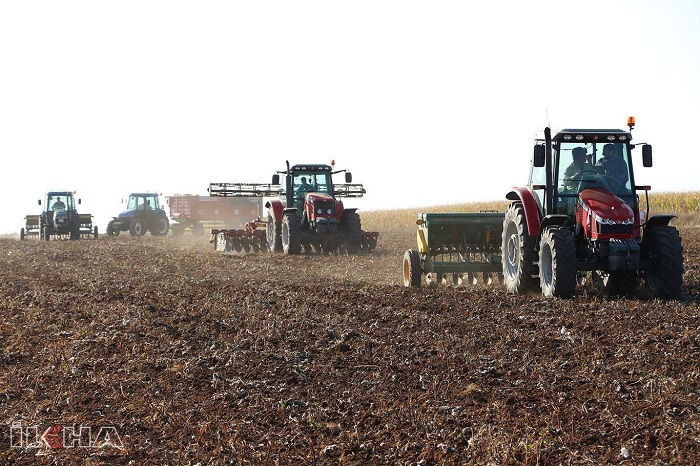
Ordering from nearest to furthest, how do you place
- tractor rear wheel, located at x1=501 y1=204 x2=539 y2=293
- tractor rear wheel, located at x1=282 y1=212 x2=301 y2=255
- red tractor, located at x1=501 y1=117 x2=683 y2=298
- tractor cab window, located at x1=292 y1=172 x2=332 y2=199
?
red tractor, located at x1=501 y1=117 x2=683 y2=298, tractor rear wheel, located at x1=501 y1=204 x2=539 y2=293, tractor rear wheel, located at x1=282 y1=212 x2=301 y2=255, tractor cab window, located at x1=292 y1=172 x2=332 y2=199

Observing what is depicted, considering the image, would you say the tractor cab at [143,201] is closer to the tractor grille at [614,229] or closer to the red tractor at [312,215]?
the red tractor at [312,215]

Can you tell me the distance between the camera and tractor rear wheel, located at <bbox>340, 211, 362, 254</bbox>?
71.8 ft

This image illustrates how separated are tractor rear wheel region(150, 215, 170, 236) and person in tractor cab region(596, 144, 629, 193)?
29.7 metres

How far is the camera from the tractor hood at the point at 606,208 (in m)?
10.7

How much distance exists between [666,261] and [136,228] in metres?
30.8

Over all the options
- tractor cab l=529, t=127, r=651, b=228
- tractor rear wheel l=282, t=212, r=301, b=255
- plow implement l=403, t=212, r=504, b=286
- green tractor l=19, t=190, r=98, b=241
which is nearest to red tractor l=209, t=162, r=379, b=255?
tractor rear wheel l=282, t=212, r=301, b=255

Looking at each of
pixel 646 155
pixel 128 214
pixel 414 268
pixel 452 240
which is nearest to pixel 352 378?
pixel 646 155

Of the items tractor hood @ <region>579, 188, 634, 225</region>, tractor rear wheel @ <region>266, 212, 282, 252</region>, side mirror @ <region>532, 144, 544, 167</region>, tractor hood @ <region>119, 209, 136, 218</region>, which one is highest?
side mirror @ <region>532, 144, 544, 167</region>

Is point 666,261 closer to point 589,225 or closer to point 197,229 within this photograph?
point 589,225

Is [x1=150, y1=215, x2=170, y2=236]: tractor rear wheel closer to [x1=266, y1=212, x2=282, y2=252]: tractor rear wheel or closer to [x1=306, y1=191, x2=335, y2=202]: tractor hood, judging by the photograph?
[x1=266, y1=212, x2=282, y2=252]: tractor rear wheel

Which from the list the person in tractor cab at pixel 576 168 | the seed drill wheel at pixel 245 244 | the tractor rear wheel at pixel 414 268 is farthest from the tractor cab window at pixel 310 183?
the person in tractor cab at pixel 576 168

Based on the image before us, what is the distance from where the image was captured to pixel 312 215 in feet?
70.2

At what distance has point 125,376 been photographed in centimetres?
771

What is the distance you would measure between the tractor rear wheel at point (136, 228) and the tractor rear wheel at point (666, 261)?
30.4 m
